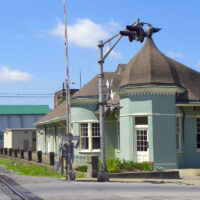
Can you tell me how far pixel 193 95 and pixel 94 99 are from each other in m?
7.58

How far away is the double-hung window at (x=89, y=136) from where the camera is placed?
3055cm

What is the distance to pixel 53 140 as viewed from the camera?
42594 millimetres

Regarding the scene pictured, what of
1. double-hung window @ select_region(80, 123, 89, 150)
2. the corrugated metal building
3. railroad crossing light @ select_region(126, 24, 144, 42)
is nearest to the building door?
double-hung window @ select_region(80, 123, 89, 150)

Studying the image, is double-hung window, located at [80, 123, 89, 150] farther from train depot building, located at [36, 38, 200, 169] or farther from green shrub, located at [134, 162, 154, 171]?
green shrub, located at [134, 162, 154, 171]

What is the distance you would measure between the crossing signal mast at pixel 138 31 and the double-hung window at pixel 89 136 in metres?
14.9

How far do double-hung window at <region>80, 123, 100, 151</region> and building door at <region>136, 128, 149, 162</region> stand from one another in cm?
569

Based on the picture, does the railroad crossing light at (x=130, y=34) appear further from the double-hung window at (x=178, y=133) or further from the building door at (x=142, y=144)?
the double-hung window at (x=178, y=133)

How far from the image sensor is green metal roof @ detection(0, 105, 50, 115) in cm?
9341

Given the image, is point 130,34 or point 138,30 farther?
point 130,34

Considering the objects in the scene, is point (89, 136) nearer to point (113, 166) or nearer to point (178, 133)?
point (178, 133)

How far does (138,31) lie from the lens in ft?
52.5

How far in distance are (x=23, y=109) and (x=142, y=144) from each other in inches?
2869

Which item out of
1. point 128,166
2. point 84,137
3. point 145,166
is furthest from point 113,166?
point 84,137

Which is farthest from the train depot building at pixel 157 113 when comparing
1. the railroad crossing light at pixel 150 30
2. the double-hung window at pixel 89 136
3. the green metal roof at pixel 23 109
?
the green metal roof at pixel 23 109
